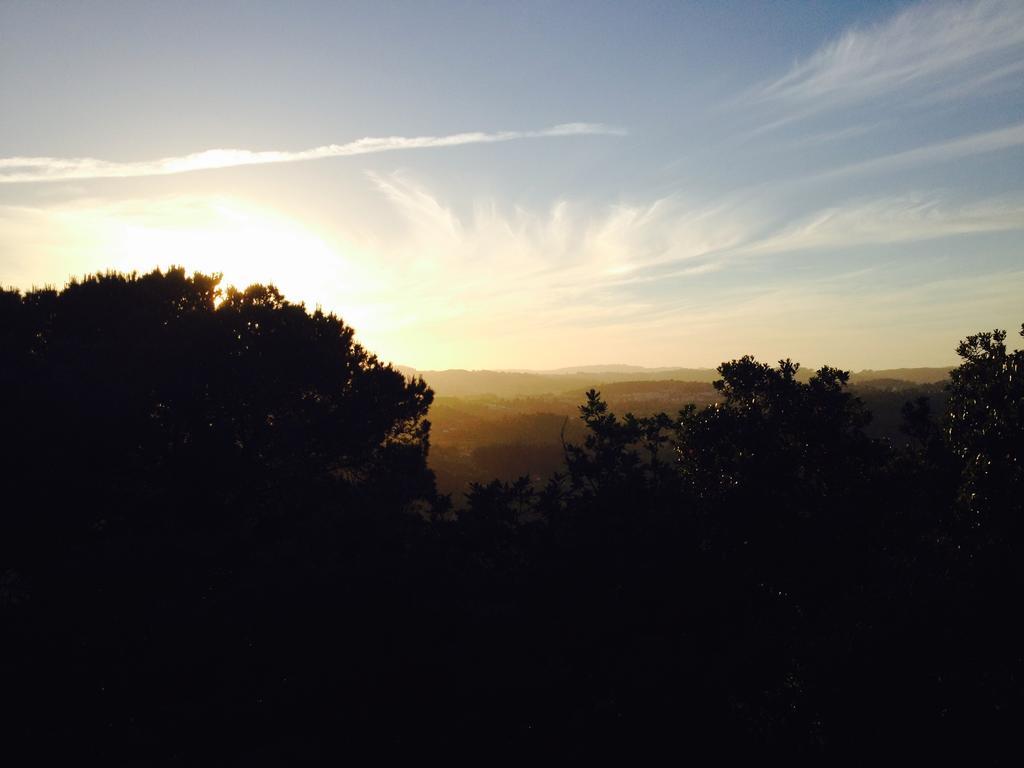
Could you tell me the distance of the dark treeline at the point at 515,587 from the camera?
7066 millimetres

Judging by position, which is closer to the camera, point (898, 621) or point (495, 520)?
point (898, 621)

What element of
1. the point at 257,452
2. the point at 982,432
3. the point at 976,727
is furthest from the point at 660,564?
the point at 257,452

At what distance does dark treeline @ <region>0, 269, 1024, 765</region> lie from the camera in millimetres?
7066

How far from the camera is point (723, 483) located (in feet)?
43.5

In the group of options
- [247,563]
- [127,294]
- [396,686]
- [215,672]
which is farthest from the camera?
[127,294]

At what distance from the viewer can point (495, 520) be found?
45.5 ft

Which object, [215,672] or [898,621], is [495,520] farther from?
[898,621]

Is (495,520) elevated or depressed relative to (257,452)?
depressed

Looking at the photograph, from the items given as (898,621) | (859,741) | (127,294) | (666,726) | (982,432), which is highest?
(127,294)

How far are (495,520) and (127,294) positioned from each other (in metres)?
15.3

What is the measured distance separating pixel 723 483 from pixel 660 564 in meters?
3.40

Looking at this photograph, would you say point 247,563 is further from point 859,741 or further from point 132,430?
point 859,741

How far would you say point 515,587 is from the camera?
11570mm

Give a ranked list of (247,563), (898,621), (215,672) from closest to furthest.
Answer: (898,621) → (215,672) → (247,563)
